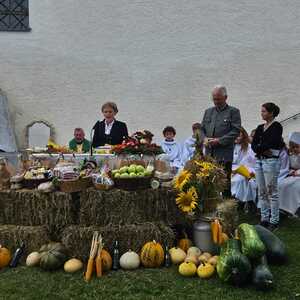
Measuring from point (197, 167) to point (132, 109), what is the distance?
678 cm

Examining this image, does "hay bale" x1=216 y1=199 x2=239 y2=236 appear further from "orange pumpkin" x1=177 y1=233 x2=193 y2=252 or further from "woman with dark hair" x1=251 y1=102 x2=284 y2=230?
"woman with dark hair" x1=251 y1=102 x2=284 y2=230

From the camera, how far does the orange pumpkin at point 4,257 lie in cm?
433

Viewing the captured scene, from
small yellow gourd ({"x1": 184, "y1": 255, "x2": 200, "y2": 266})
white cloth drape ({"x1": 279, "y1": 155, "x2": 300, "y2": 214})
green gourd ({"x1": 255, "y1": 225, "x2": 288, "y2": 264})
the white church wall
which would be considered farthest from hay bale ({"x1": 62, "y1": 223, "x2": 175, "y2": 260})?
the white church wall

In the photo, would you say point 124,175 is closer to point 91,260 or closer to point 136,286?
point 91,260

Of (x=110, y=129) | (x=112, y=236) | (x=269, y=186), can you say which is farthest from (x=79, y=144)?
(x=269, y=186)

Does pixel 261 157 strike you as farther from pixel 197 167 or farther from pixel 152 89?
pixel 152 89

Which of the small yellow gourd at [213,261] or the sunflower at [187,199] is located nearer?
the small yellow gourd at [213,261]

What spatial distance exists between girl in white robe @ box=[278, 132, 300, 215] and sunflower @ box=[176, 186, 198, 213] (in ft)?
8.00

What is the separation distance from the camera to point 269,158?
220 inches

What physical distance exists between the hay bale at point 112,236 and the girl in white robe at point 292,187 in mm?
2609

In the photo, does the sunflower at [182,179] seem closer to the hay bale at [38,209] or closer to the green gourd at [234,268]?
the green gourd at [234,268]

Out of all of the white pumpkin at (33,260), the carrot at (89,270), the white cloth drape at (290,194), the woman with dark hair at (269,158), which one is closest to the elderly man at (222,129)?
the woman with dark hair at (269,158)

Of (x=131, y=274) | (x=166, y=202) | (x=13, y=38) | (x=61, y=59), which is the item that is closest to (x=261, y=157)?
(x=166, y=202)

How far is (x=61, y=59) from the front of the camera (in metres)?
11.1
